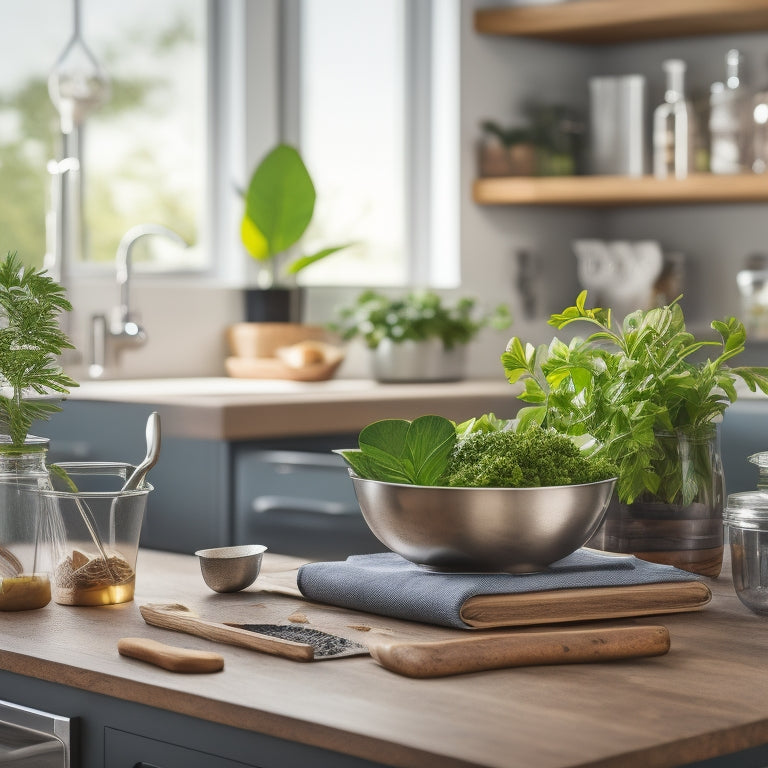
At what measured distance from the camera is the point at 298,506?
2719 millimetres

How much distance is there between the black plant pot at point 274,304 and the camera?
3621mm

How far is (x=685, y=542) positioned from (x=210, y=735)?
645 mm

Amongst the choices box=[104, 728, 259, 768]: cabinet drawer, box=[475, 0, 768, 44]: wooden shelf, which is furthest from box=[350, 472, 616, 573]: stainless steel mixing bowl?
box=[475, 0, 768, 44]: wooden shelf

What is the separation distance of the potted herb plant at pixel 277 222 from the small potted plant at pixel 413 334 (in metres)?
0.16

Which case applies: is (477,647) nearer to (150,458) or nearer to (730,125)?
(150,458)

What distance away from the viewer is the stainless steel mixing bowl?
4.11ft

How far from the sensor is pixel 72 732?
112 centimetres

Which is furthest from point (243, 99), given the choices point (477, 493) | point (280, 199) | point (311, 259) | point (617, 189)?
point (477, 493)

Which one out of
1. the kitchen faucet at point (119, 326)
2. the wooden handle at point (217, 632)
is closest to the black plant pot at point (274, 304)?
the kitchen faucet at point (119, 326)

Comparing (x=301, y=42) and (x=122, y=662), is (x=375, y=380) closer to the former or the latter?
(x=301, y=42)

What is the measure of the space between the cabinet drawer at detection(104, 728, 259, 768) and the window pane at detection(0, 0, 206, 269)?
2401 mm

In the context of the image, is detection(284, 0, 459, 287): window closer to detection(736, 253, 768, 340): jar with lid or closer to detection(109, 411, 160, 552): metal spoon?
detection(736, 253, 768, 340): jar with lid

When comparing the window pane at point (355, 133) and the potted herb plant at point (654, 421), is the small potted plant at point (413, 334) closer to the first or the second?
the window pane at point (355, 133)

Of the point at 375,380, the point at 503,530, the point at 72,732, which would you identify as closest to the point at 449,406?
the point at 375,380
